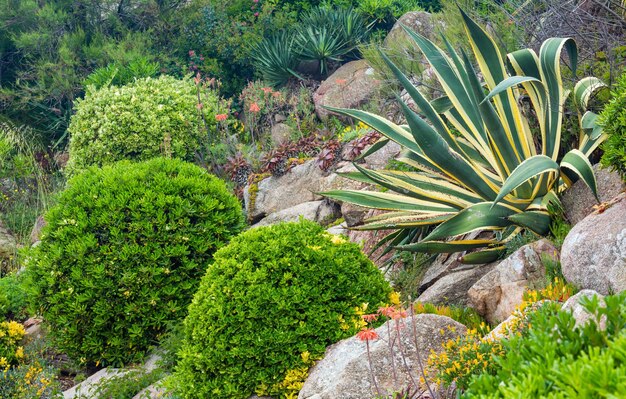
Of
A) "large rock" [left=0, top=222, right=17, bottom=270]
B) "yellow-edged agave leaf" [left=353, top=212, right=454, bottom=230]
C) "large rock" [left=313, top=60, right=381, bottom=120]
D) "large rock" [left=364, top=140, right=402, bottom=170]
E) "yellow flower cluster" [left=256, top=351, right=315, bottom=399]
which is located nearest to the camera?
"yellow flower cluster" [left=256, top=351, right=315, bottom=399]

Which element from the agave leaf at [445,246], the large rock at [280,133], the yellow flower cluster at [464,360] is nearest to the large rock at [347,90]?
the large rock at [280,133]

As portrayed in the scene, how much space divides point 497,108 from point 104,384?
3.62m

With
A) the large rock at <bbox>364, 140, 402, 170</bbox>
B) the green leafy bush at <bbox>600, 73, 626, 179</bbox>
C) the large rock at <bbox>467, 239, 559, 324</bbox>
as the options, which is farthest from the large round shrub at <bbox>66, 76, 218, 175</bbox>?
the green leafy bush at <bbox>600, 73, 626, 179</bbox>

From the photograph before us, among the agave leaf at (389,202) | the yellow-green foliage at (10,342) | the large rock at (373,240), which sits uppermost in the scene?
the agave leaf at (389,202)

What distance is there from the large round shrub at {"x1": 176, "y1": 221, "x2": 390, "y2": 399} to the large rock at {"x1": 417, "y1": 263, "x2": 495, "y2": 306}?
441 mm

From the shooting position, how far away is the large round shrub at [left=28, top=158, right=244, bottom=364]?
6.24 metres

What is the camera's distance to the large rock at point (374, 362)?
153 inches

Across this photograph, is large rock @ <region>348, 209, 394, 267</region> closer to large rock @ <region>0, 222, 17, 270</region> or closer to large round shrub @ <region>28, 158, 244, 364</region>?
large round shrub @ <region>28, 158, 244, 364</region>

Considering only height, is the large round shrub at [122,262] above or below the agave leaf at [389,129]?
below

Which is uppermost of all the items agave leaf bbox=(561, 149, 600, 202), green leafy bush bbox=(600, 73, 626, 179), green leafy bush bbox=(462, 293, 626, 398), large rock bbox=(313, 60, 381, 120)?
green leafy bush bbox=(462, 293, 626, 398)

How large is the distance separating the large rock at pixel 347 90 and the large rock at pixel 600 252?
259 inches

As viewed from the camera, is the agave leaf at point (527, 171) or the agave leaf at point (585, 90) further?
the agave leaf at point (585, 90)

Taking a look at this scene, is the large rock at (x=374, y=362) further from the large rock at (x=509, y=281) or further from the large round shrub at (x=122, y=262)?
the large round shrub at (x=122, y=262)

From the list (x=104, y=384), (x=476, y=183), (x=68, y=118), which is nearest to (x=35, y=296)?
(x=104, y=384)
